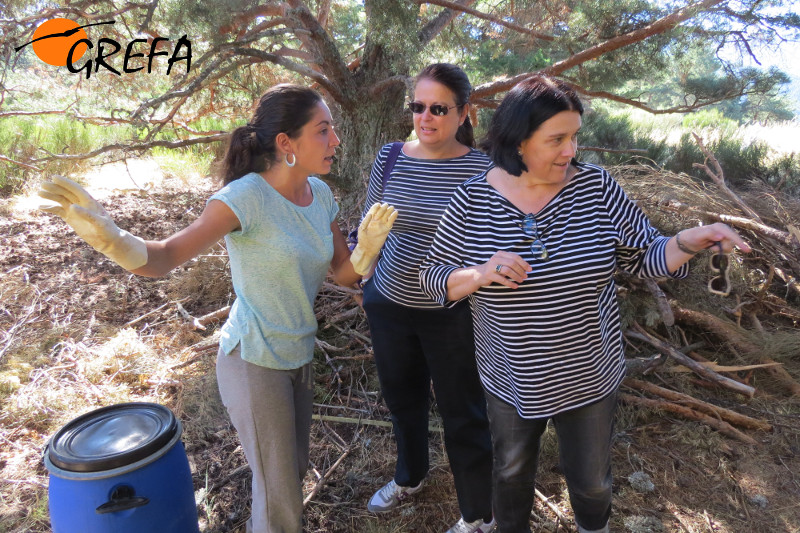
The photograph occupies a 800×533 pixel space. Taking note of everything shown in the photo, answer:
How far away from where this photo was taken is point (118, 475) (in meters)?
1.77

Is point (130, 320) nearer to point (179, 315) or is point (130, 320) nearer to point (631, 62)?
point (179, 315)

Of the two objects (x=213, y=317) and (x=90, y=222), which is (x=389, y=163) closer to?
(x=90, y=222)

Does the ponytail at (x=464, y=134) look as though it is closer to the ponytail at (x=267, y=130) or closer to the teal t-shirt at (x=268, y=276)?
the ponytail at (x=267, y=130)

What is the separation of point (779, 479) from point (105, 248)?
3.23 m

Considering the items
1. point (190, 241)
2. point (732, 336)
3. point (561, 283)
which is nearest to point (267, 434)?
point (190, 241)

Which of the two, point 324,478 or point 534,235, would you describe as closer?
point 534,235

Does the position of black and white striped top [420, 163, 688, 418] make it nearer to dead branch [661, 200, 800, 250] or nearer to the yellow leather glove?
the yellow leather glove

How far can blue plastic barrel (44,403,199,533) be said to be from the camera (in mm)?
1754

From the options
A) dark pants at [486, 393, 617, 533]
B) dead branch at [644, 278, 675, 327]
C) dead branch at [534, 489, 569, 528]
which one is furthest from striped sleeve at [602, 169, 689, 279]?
dead branch at [644, 278, 675, 327]

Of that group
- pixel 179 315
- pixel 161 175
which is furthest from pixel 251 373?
pixel 161 175

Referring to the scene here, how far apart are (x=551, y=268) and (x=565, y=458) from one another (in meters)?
0.68

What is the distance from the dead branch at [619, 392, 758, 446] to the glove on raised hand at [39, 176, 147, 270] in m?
2.81

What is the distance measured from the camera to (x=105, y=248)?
4.70 ft

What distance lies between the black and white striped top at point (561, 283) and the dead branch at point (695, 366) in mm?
1839
